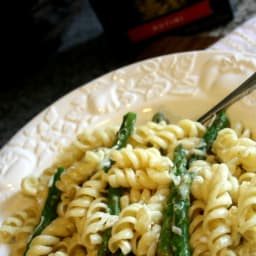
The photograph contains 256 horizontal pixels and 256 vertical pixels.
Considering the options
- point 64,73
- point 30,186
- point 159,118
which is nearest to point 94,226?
point 30,186

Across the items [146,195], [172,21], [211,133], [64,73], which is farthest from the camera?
[64,73]

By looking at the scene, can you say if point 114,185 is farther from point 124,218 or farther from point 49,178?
point 49,178

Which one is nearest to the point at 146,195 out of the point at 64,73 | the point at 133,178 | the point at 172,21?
the point at 133,178

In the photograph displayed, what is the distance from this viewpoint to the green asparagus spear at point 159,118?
138cm

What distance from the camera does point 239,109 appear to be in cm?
128

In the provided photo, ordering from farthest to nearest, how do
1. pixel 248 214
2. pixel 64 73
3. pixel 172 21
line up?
pixel 64 73, pixel 172 21, pixel 248 214

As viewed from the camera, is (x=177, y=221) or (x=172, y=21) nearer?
(x=177, y=221)

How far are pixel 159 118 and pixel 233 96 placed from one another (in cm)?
21

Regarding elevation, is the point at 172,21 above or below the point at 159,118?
below

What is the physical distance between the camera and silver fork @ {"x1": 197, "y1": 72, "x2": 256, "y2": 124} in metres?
1.26

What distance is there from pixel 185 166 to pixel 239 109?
22 cm

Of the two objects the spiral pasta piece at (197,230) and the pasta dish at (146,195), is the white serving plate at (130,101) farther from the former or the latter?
the spiral pasta piece at (197,230)

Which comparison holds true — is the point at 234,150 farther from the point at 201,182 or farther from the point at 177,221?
the point at 177,221

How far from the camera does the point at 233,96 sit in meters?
1.28
